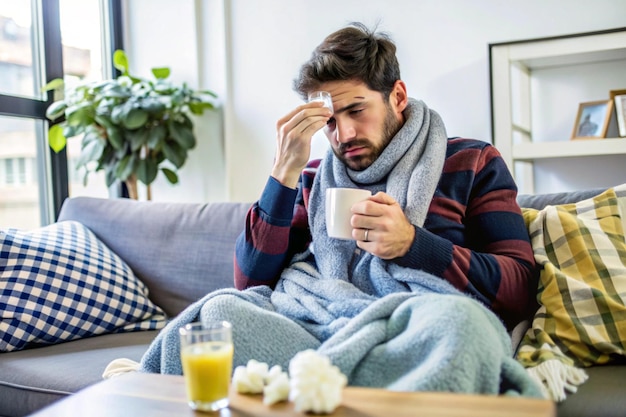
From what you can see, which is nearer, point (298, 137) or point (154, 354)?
point (154, 354)

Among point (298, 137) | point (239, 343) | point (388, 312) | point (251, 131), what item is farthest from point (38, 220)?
point (388, 312)

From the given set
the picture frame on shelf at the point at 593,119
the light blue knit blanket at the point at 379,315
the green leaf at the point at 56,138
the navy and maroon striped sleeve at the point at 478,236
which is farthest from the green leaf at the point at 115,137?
the picture frame on shelf at the point at 593,119

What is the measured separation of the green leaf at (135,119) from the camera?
2770 mm

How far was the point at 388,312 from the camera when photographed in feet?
3.51

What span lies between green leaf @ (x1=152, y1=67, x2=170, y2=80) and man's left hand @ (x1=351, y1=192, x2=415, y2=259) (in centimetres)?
202

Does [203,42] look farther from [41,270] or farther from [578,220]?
[578,220]

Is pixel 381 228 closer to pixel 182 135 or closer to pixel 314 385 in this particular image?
pixel 314 385

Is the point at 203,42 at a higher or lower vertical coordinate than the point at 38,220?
higher

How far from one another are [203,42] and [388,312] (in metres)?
2.40

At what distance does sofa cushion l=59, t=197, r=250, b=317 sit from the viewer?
6.61ft

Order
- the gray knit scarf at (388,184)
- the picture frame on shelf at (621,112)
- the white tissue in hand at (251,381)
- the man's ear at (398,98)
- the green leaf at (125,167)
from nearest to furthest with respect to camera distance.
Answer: the white tissue in hand at (251,381) < the gray knit scarf at (388,184) < the man's ear at (398,98) < the picture frame on shelf at (621,112) < the green leaf at (125,167)

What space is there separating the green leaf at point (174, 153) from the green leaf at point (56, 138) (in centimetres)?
44

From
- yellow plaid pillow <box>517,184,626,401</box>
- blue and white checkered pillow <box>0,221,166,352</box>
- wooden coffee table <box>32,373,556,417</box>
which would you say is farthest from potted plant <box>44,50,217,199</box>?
wooden coffee table <box>32,373,556,417</box>

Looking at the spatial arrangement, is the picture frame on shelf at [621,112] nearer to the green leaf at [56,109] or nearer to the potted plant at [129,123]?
the potted plant at [129,123]
